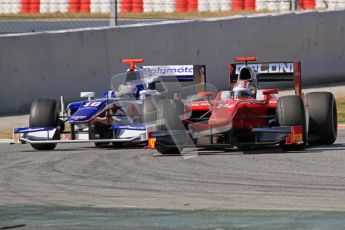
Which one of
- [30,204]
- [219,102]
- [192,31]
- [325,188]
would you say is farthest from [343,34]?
[30,204]

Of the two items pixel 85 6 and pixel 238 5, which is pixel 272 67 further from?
pixel 85 6

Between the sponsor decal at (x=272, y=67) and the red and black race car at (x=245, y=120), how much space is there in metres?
0.24

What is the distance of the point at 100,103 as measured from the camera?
13.6 m

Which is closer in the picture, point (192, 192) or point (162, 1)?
point (192, 192)

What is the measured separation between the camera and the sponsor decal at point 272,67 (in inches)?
546

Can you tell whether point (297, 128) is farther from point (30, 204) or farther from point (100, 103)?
point (30, 204)

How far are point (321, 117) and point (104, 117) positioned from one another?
2881 mm

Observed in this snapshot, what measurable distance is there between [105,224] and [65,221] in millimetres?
358

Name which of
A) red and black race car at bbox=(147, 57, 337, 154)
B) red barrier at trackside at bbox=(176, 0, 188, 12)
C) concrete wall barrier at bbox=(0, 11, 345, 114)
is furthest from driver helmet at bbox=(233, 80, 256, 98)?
red barrier at trackside at bbox=(176, 0, 188, 12)

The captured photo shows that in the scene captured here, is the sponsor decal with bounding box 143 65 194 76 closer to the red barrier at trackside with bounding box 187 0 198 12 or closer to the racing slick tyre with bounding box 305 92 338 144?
the racing slick tyre with bounding box 305 92 338 144

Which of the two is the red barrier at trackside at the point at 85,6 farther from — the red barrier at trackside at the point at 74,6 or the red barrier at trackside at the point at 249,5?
the red barrier at trackside at the point at 249,5

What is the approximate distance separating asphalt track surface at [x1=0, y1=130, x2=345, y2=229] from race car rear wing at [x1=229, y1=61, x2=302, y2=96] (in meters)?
1.09

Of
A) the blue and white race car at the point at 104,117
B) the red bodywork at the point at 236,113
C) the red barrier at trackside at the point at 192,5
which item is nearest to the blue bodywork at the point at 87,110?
the blue and white race car at the point at 104,117

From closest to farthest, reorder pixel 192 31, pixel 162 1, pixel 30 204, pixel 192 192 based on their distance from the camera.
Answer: pixel 30 204, pixel 192 192, pixel 192 31, pixel 162 1
